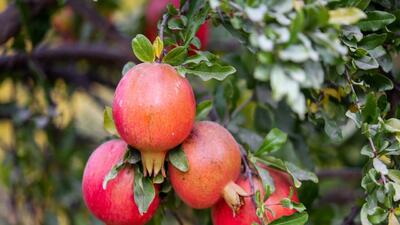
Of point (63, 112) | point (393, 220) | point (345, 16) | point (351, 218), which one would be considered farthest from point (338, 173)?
point (345, 16)

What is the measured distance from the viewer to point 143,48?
721 millimetres

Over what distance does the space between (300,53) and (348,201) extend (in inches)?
37.2

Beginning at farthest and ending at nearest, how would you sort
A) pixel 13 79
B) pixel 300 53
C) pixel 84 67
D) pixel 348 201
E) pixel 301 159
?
pixel 84 67 → pixel 348 201 → pixel 13 79 → pixel 301 159 → pixel 300 53

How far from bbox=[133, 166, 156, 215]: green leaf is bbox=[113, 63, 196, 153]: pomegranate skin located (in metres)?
0.05

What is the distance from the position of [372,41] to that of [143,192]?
0.29m

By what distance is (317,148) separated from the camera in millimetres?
1359

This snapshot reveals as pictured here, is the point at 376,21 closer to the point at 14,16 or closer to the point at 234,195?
the point at 234,195

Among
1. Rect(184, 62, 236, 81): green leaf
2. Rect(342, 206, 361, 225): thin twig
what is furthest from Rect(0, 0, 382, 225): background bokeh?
Rect(184, 62, 236, 81): green leaf

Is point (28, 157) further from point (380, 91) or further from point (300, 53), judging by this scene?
point (300, 53)

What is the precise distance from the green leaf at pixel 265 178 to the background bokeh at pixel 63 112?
0.30 meters

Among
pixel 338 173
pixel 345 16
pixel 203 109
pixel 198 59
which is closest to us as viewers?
pixel 345 16

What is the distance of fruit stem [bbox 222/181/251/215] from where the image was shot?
2.44 feet

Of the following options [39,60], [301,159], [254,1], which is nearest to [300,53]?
[254,1]

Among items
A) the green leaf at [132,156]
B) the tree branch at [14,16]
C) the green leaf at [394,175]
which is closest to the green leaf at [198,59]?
the green leaf at [132,156]
